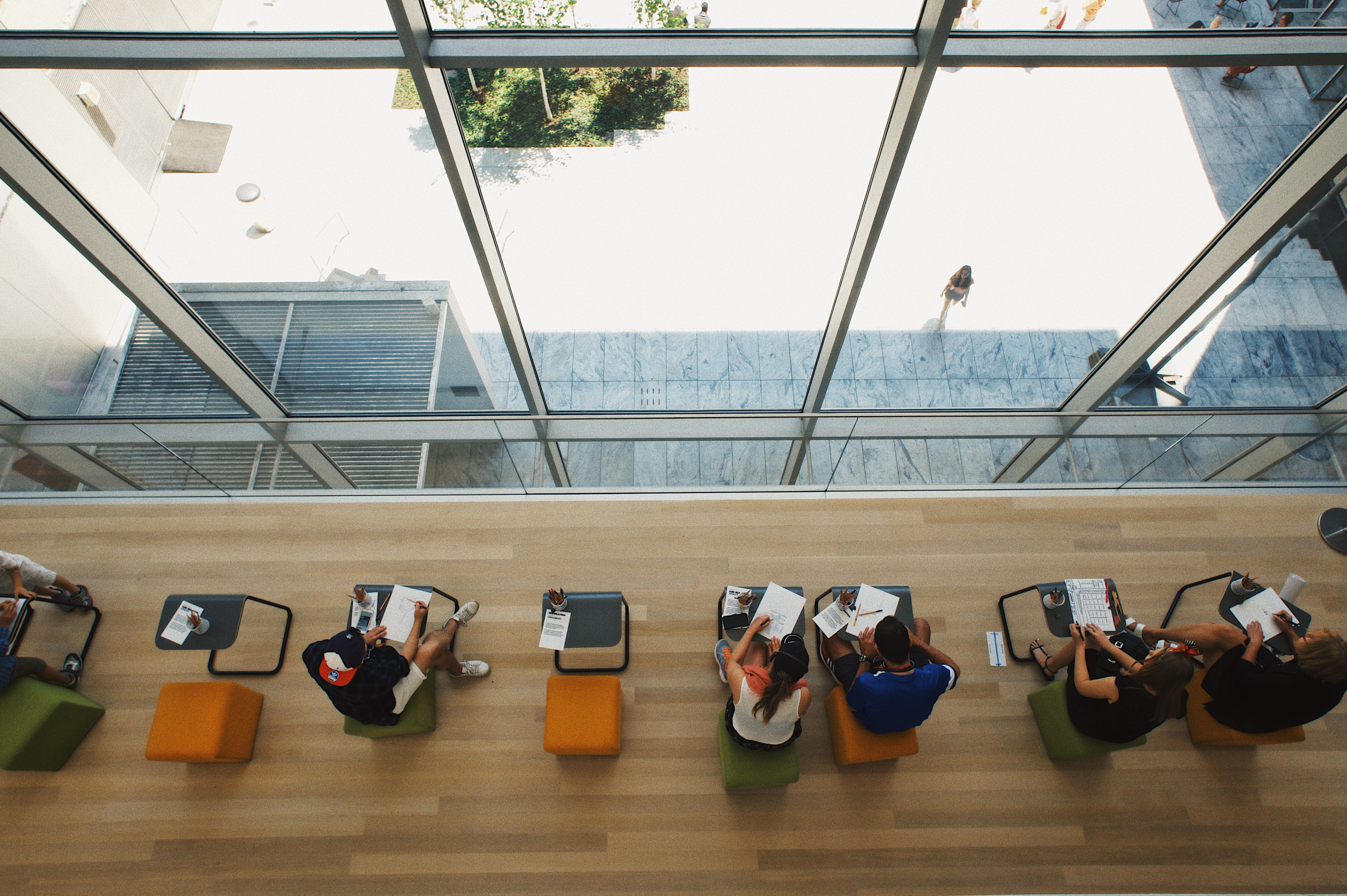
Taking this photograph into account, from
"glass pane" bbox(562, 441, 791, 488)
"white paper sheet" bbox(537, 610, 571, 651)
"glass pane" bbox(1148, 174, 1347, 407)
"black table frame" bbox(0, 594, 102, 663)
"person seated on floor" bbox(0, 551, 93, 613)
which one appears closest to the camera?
"white paper sheet" bbox(537, 610, 571, 651)

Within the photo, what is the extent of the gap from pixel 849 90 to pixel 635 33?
1275 millimetres

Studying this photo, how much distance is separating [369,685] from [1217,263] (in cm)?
584

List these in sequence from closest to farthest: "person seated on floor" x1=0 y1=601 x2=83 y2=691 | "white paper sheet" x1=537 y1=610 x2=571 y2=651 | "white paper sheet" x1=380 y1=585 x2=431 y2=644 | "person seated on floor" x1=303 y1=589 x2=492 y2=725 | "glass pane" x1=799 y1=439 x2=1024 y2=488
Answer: "person seated on floor" x1=303 y1=589 x2=492 y2=725
"person seated on floor" x1=0 y1=601 x2=83 y2=691
"white paper sheet" x1=537 y1=610 x2=571 y2=651
"white paper sheet" x1=380 y1=585 x2=431 y2=644
"glass pane" x1=799 y1=439 x2=1024 y2=488

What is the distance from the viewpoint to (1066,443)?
15.3 ft

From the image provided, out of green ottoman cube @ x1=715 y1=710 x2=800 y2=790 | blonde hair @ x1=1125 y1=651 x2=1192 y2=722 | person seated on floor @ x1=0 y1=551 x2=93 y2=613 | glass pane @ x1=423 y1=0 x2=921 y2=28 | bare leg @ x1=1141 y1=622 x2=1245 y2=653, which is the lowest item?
green ottoman cube @ x1=715 y1=710 x2=800 y2=790

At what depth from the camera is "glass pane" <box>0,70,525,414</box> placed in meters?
3.42

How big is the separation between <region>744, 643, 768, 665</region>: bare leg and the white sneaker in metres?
1.72

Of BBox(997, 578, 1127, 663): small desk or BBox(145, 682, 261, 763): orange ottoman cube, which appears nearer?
BBox(145, 682, 261, 763): orange ottoman cube

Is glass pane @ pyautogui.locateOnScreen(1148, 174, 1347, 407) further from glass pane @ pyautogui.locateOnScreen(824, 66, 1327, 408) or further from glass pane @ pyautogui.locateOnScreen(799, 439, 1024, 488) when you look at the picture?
glass pane @ pyautogui.locateOnScreen(799, 439, 1024, 488)

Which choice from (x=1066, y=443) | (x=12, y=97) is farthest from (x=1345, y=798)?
(x=12, y=97)

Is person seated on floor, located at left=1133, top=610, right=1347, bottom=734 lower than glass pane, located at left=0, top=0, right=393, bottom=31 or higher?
lower

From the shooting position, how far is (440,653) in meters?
3.76

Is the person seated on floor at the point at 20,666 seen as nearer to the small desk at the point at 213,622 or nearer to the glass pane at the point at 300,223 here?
the small desk at the point at 213,622

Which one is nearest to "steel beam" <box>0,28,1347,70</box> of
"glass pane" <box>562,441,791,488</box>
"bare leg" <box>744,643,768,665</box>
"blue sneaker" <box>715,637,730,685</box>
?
"glass pane" <box>562,441,791,488</box>
